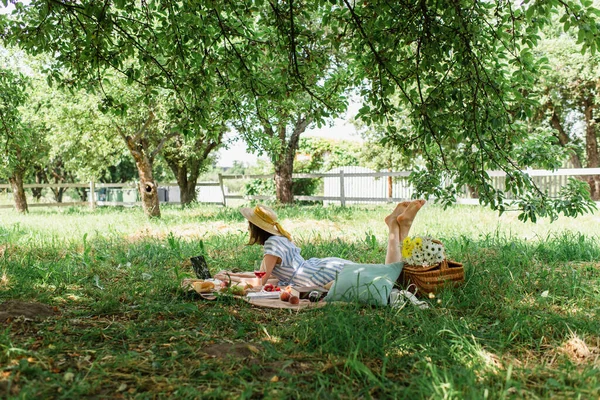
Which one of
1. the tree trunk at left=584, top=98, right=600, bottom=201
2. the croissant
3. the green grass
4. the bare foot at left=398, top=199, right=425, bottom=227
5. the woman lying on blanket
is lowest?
the green grass

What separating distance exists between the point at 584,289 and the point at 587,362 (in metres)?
1.41

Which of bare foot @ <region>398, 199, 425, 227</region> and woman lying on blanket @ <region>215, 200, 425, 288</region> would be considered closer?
bare foot @ <region>398, 199, 425, 227</region>

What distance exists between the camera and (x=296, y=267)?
4.74 meters

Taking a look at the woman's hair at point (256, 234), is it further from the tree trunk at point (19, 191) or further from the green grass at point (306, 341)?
the tree trunk at point (19, 191)

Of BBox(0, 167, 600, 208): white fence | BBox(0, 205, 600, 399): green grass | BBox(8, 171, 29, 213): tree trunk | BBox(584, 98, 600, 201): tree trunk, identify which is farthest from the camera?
BBox(584, 98, 600, 201): tree trunk

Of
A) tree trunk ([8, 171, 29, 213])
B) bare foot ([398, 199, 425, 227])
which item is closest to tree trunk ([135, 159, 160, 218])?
tree trunk ([8, 171, 29, 213])

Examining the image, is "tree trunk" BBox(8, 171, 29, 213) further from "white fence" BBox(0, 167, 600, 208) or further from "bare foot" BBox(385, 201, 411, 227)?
"bare foot" BBox(385, 201, 411, 227)

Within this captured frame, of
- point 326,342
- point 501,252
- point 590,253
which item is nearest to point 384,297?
Answer: point 326,342

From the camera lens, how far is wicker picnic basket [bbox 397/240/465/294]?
402 cm

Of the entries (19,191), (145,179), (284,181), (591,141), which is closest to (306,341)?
(145,179)

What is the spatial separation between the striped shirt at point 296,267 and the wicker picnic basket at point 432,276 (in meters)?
0.63

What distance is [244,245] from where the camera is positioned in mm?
7082

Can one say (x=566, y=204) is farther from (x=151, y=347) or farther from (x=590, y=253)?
(x=151, y=347)

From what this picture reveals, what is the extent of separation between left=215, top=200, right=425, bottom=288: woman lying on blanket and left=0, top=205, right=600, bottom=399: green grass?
2.16ft
